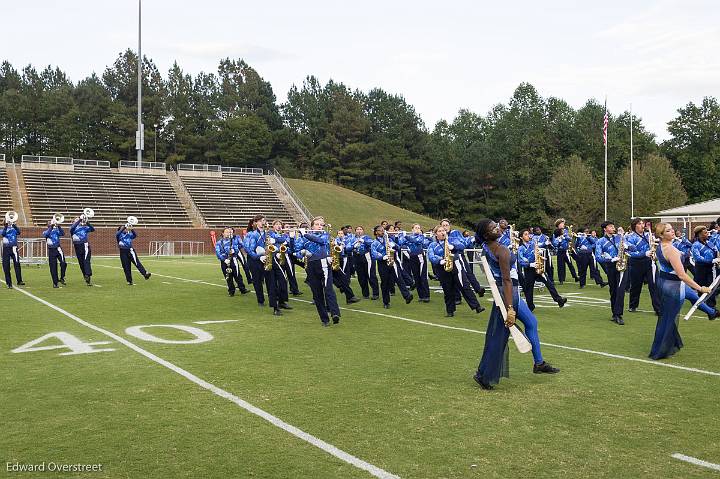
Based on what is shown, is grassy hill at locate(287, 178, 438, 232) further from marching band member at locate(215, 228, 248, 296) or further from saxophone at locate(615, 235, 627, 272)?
saxophone at locate(615, 235, 627, 272)

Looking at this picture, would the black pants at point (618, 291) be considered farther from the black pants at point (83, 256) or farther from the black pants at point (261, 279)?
the black pants at point (83, 256)

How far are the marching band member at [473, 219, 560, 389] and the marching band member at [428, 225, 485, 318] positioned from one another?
18.4 feet

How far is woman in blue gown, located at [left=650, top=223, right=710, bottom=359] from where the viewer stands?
8.30m

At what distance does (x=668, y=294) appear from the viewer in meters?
8.33

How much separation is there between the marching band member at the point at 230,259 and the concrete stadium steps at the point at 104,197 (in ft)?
99.2

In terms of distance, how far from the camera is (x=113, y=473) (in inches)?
184

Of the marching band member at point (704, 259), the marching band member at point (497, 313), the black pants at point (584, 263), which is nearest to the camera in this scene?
the marching band member at point (497, 313)

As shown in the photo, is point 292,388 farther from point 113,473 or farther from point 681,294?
point 681,294

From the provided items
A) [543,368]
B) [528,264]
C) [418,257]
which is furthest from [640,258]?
[543,368]

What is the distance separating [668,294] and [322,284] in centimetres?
560

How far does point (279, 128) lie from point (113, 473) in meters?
85.1

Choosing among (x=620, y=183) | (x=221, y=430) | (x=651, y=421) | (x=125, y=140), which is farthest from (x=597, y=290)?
(x=125, y=140)

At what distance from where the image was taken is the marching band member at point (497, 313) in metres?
6.97

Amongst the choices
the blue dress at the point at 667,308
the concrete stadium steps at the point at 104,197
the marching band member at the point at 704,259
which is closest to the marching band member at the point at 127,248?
the marching band member at the point at 704,259
